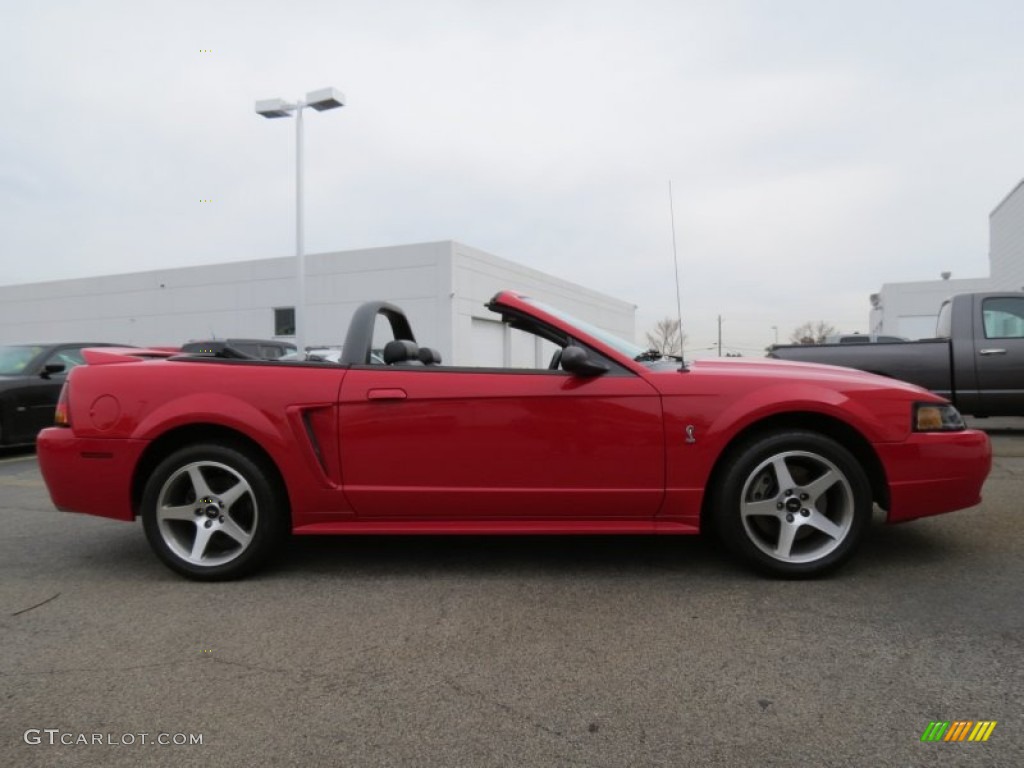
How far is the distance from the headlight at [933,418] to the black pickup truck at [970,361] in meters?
4.13

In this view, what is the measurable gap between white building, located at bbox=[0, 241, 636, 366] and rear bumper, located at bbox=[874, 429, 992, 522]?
1632 centimetres

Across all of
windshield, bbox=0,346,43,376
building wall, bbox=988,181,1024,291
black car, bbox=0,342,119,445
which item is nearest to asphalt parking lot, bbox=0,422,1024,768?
black car, bbox=0,342,119,445

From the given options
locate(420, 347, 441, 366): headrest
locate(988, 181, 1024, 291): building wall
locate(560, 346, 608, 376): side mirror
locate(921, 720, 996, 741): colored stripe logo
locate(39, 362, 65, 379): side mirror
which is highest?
locate(988, 181, 1024, 291): building wall

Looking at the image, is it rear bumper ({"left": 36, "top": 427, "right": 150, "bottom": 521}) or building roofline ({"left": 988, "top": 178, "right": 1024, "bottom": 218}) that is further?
building roofline ({"left": 988, "top": 178, "right": 1024, "bottom": 218})

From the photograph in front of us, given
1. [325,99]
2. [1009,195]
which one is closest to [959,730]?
[325,99]

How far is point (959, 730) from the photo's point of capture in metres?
1.88

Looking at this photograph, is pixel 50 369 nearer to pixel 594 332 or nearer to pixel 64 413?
pixel 64 413

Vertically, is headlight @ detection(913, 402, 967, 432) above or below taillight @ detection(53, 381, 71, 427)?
below

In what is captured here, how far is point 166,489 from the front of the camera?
3250 millimetres

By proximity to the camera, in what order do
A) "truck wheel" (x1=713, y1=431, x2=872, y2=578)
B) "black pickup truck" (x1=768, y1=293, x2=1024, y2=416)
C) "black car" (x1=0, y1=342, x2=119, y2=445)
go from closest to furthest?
1. "truck wheel" (x1=713, y1=431, x2=872, y2=578)
2. "black pickup truck" (x1=768, y1=293, x2=1024, y2=416)
3. "black car" (x1=0, y1=342, x2=119, y2=445)

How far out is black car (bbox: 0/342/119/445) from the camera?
7.92m

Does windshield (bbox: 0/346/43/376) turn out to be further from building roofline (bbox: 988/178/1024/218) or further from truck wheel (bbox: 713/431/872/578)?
building roofline (bbox: 988/178/1024/218)

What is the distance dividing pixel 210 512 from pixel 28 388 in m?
6.68

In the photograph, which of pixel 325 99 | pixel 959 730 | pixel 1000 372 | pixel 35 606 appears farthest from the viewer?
pixel 325 99
